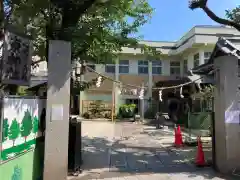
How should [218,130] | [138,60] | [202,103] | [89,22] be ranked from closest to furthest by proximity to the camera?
[218,130] → [89,22] → [202,103] → [138,60]

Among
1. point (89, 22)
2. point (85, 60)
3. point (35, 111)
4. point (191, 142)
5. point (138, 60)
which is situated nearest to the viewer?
point (35, 111)

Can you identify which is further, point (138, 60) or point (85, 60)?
point (138, 60)

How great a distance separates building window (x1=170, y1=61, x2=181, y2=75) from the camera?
2828 cm

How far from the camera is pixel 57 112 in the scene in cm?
635

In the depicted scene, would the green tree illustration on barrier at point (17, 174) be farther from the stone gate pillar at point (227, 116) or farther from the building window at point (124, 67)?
the building window at point (124, 67)

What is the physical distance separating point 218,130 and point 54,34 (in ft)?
17.4

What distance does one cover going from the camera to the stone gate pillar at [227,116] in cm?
719

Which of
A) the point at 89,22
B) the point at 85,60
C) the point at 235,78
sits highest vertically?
the point at 89,22

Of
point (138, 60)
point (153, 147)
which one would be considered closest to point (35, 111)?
point (153, 147)

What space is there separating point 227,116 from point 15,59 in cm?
560

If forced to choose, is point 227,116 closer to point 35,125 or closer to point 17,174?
point 35,125

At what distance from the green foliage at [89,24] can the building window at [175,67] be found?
18315mm

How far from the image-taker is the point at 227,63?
7.44 m

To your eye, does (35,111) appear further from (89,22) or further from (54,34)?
(89,22)
